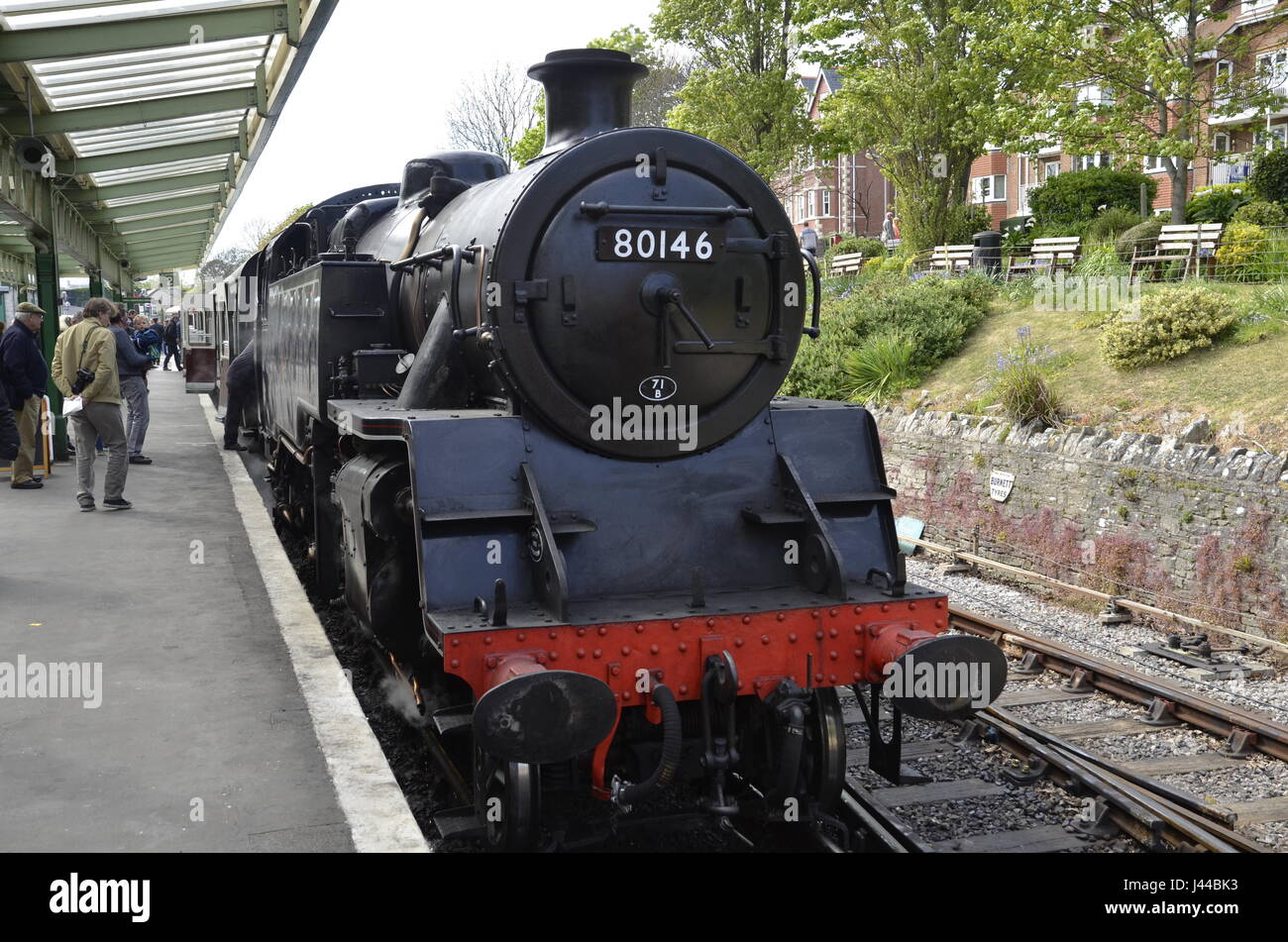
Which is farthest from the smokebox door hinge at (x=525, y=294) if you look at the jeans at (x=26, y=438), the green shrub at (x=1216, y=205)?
the green shrub at (x=1216, y=205)

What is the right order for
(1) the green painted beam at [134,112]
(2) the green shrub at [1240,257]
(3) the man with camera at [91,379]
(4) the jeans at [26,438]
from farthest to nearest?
(2) the green shrub at [1240,257], (4) the jeans at [26,438], (1) the green painted beam at [134,112], (3) the man with camera at [91,379]

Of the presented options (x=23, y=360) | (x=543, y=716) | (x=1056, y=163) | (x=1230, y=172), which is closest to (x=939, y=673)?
(x=543, y=716)

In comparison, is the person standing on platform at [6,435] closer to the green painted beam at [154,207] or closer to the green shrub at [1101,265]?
the green painted beam at [154,207]

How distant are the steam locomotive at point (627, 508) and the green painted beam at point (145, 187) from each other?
11.8m

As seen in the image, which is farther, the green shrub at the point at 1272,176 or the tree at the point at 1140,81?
the green shrub at the point at 1272,176

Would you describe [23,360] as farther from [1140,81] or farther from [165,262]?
[165,262]

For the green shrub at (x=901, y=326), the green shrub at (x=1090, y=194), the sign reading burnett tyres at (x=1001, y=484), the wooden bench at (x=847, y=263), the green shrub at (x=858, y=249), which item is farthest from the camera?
the green shrub at (x=858, y=249)

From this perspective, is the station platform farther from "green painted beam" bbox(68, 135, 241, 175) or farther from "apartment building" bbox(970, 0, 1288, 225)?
"apartment building" bbox(970, 0, 1288, 225)

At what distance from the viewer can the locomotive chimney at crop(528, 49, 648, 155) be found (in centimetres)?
535

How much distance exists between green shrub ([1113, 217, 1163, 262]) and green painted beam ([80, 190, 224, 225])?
14390 millimetres

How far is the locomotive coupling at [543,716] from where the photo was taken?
12.5 feet

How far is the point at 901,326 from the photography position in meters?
15.1

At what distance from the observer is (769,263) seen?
5.06 m
